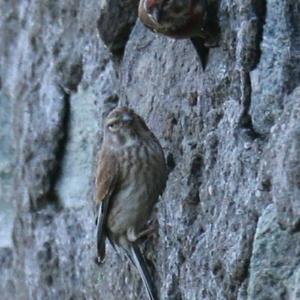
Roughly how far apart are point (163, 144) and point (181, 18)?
42.9 inches

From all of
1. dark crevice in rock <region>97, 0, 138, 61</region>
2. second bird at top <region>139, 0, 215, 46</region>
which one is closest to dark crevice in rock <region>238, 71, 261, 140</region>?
second bird at top <region>139, 0, 215, 46</region>

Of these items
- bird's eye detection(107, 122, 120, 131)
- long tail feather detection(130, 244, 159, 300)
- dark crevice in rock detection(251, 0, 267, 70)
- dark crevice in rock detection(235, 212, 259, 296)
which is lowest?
long tail feather detection(130, 244, 159, 300)

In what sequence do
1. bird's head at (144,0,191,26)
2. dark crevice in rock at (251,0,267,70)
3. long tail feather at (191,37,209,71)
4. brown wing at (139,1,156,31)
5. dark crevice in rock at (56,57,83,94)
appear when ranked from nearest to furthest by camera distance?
dark crevice in rock at (251,0,267,70)
bird's head at (144,0,191,26)
brown wing at (139,1,156,31)
long tail feather at (191,37,209,71)
dark crevice in rock at (56,57,83,94)

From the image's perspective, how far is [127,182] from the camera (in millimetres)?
6418

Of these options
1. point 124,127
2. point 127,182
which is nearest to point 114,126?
point 124,127

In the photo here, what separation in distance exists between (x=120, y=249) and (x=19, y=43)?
2031 mm

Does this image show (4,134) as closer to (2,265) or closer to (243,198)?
(2,265)

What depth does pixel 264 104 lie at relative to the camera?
506cm

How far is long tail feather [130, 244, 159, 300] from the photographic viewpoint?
6067 mm

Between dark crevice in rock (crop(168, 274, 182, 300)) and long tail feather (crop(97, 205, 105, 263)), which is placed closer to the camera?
dark crevice in rock (crop(168, 274, 182, 300))

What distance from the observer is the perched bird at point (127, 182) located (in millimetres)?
6238

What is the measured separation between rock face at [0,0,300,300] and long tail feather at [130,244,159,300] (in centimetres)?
5

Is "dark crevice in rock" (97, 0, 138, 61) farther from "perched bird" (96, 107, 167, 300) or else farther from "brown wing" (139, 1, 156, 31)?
"brown wing" (139, 1, 156, 31)

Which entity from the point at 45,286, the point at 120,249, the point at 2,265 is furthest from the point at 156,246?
the point at 2,265
